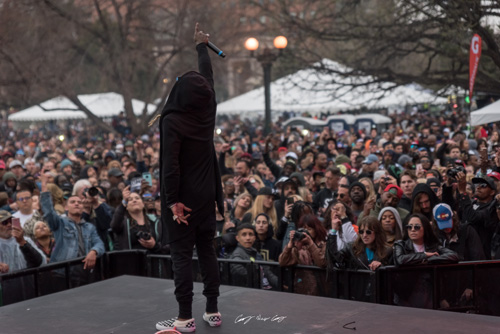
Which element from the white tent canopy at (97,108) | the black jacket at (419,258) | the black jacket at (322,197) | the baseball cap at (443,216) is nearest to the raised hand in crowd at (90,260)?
the black jacket at (419,258)

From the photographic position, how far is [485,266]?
5.81 m

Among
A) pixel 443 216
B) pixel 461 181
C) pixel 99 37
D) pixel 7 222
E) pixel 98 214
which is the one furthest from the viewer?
pixel 99 37

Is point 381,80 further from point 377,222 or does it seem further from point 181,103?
point 181,103

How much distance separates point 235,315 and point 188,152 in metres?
1.25

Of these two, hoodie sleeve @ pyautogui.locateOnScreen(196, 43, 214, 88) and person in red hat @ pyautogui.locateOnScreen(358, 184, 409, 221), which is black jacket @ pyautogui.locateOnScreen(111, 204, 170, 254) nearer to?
person in red hat @ pyautogui.locateOnScreen(358, 184, 409, 221)

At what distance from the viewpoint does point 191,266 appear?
4.87 metres

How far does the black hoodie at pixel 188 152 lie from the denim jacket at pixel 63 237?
279 cm

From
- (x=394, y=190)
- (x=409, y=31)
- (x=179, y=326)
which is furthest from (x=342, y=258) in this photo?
(x=409, y=31)

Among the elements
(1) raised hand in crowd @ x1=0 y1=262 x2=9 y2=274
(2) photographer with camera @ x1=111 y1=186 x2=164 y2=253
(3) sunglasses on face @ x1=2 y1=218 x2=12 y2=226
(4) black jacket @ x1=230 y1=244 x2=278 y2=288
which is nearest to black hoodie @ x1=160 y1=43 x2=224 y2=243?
(4) black jacket @ x1=230 y1=244 x2=278 y2=288

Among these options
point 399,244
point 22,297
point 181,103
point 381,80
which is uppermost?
point 381,80

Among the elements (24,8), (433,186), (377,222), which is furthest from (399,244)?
(24,8)

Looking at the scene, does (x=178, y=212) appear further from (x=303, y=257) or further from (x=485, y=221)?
(x=485, y=221)

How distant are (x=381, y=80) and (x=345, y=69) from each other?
1482 mm

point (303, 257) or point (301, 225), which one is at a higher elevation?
point (301, 225)
